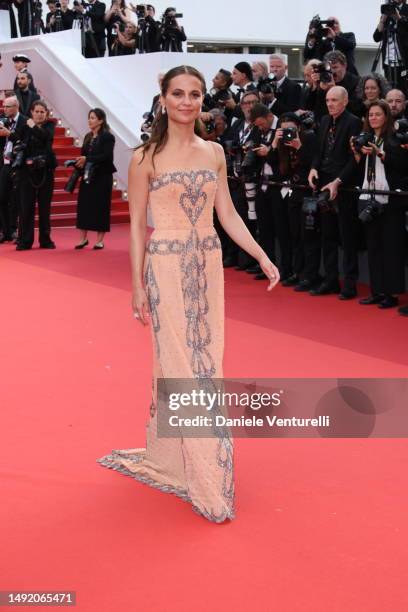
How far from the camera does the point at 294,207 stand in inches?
365

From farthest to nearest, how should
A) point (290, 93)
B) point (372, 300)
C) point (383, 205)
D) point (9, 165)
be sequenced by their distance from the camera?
point (9, 165) → point (290, 93) → point (372, 300) → point (383, 205)

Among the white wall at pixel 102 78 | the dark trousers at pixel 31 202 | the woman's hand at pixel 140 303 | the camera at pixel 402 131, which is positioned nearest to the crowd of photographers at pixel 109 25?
the white wall at pixel 102 78

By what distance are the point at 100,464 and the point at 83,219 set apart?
775cm

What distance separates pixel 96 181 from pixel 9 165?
3.71 ft

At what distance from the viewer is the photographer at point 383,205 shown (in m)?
8.05

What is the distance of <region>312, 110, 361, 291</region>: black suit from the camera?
28.1 feet

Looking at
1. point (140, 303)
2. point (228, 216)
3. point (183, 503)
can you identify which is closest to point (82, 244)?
point (228, 216)

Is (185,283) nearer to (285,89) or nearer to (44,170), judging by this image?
(285,89)

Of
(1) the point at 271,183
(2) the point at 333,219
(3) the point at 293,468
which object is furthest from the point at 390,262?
(3) the point at 293,468

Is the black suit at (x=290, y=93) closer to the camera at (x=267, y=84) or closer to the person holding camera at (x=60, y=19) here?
the camera at (x=267, y=84)

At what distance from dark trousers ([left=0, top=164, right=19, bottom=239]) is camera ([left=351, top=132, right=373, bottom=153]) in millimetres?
5519

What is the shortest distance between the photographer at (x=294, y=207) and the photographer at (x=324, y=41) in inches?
87.2

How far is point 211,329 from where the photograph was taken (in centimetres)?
424

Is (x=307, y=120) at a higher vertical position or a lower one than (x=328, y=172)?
higher
